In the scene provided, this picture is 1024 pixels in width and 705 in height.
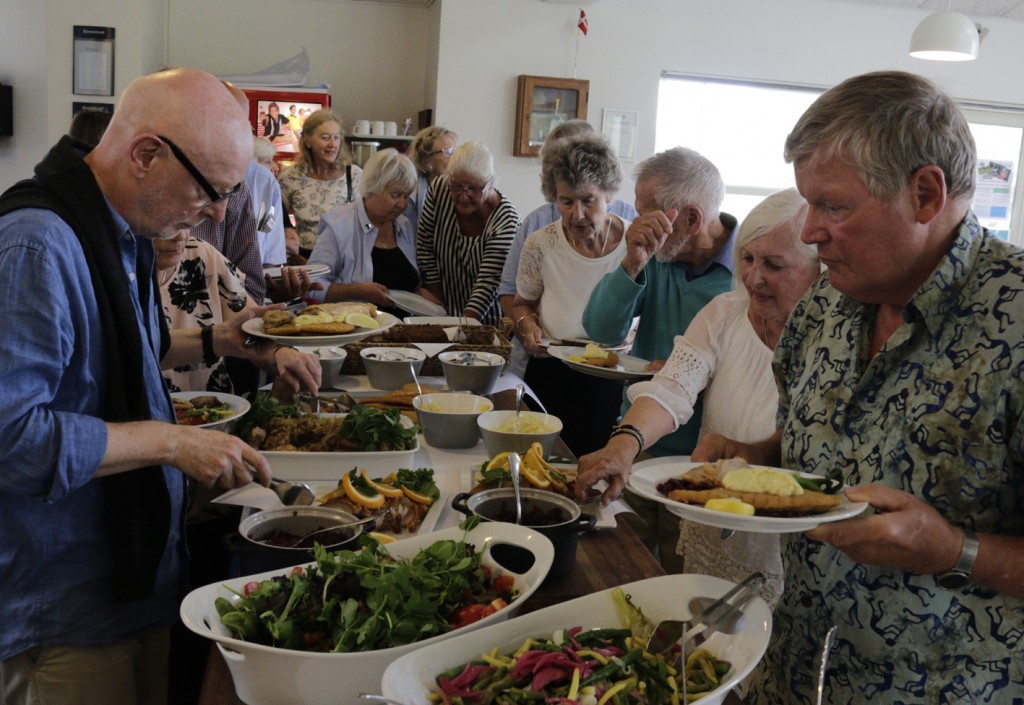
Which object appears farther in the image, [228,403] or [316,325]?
Result: [316,325]

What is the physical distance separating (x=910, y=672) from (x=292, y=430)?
50.6 inches

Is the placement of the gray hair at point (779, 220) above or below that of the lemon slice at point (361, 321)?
above

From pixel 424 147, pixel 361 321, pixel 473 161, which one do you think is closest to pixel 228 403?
pixel 361 321

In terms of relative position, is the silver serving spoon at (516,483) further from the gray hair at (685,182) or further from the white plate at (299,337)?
the gray hair at (685,182)

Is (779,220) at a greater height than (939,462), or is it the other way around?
(779,220)

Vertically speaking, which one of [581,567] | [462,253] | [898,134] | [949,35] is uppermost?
[949,35]

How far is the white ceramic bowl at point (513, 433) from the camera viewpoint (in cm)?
185

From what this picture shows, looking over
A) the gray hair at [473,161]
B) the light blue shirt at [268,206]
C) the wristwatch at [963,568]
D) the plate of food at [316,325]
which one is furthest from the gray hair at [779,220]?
the light blue shirt at [268,206]

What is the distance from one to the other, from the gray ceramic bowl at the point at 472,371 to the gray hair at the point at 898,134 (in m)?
1.51

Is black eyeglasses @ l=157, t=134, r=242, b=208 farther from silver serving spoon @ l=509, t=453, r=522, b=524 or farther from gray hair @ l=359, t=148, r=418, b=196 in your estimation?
gray hair @ l=359, t=148, r=418, b=196

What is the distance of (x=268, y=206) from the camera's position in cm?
442

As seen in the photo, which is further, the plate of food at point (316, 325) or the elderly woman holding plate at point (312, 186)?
the elderly woman holding plate at point (312, 186)

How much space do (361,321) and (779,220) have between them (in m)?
1.13

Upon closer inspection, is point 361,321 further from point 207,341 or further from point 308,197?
point 308,197
